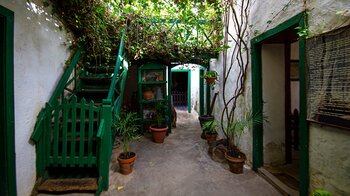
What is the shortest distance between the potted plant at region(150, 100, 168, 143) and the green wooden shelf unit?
123 mm

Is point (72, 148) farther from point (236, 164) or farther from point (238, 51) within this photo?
point (238, 51)

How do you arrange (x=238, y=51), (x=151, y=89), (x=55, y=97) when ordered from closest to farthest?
(x=55, y=97) → (x=238, y=51) → (x=151, y=89)

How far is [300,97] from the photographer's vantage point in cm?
202

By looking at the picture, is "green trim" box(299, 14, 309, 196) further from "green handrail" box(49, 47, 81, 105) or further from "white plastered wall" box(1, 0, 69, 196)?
"green handrail" box(49, 47, 81, 105)

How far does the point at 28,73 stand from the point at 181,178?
2.58 metres

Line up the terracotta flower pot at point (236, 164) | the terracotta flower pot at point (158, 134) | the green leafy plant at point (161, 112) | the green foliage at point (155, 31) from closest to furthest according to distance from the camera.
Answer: the terracotta flower pot at point (236, 164) < the green foliage at point (155, 31) < the terracotta flower pot at point (158, 134) < the green leafy plant at point (161, 112)

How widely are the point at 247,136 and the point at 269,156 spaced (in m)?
0.47

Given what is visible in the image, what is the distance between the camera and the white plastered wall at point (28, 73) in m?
2.02

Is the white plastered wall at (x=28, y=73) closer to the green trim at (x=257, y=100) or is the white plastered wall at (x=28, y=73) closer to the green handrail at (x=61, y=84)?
the green handrail at (x=61, y=84)

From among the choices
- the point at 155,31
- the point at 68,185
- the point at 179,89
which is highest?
the point at 155,31

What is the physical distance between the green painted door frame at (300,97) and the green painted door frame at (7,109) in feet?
10.3

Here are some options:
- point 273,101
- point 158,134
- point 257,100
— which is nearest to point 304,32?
point 257,100

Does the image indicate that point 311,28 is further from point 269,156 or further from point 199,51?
point 199,51

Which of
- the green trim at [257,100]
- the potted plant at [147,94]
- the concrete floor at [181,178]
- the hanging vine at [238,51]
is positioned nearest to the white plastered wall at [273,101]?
the green trim at [257,100]
